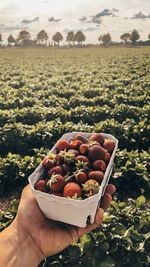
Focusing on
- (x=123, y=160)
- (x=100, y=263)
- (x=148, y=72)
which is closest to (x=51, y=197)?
(x=100, y=263)

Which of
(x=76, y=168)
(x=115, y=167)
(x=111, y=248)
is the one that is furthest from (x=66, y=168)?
(x=115, y=167)

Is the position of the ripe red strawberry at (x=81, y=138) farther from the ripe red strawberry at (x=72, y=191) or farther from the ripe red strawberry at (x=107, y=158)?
the ripe red strawberry at (x=72, y=191)

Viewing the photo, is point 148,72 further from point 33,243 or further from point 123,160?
point 33,243

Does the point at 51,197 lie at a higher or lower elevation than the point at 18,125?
higher

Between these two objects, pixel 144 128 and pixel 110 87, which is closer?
pixel 144 128

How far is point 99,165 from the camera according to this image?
2.74 m

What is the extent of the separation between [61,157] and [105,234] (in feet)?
4.90

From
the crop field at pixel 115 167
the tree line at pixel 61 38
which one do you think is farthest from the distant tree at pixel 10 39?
the crop field at pixel 115 167

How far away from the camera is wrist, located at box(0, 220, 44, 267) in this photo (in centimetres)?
264

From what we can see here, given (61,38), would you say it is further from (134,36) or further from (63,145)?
(63,145)

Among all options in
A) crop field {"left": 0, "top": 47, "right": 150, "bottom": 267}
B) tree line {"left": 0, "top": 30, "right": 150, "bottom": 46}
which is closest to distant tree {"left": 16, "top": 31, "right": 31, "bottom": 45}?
tree line {"left": 0, "top": 30, "right": 150, "bottom": 46}

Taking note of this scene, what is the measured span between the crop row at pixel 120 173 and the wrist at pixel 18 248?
3302 mm

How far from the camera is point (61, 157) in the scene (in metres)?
2.77

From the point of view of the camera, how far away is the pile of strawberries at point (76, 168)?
2502 mm
